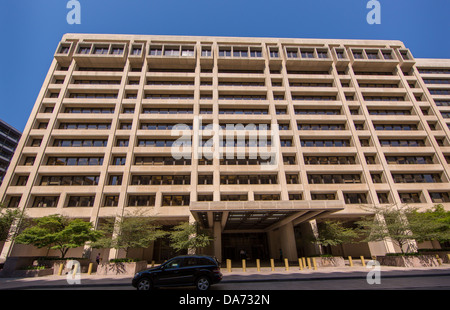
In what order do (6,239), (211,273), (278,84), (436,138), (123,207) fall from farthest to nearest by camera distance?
1. (278,84)
2. (436,138)
3. (123,207)
4. (6,239)
5. (211,273)

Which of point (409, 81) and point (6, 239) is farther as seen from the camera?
point (409, 81)

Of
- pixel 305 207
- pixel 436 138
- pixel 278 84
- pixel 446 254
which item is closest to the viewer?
pixel 305 207

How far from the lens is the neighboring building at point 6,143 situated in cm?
5621

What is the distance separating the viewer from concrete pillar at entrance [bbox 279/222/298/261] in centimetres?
2775

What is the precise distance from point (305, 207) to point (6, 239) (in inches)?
1317

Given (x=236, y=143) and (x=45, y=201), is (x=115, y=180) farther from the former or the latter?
(x=236, y=143)

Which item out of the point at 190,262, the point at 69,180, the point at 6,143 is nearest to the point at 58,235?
the point at 69,180

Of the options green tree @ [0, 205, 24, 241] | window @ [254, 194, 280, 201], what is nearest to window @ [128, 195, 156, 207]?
green tree @ [0, 205, 24, 241]

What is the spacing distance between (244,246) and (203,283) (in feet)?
83.5

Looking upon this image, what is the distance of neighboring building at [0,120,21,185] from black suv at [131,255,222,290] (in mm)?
68776

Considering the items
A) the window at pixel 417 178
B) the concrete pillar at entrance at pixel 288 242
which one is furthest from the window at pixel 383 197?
the concrete pillar at entrance at pixel 288 242

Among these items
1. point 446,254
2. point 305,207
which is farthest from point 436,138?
point 305,207

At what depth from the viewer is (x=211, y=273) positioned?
10.9m
